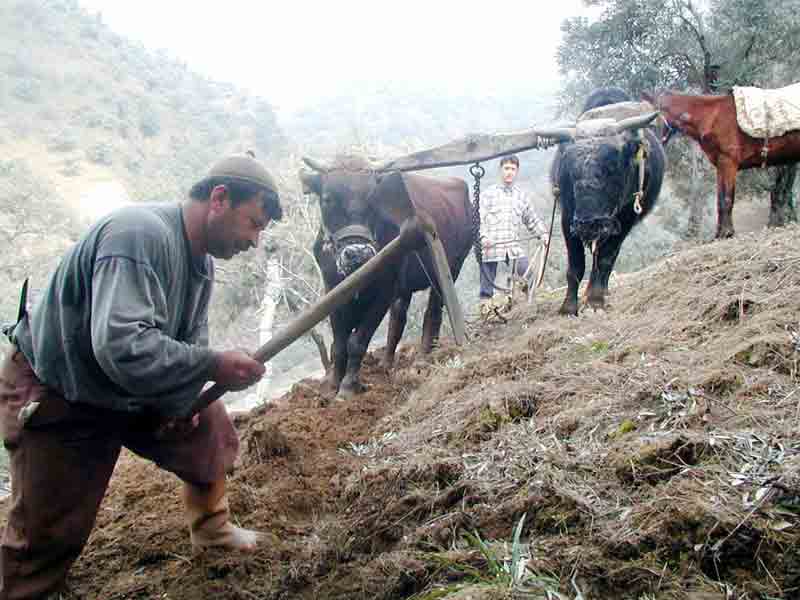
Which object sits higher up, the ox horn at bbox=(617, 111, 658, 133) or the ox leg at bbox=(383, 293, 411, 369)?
the ox horn at bbox=(617, 111, 658, 133)

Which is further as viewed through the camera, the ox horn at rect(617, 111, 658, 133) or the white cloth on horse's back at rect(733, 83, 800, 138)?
the white cloth on horse's back at rect(733, 83, 800, 138)

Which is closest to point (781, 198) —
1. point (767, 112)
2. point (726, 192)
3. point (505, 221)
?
point (726, 192)

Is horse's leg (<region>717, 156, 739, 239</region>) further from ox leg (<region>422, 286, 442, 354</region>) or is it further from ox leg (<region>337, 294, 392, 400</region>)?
ox leg (<region>337, 294, 392, 400</region>)

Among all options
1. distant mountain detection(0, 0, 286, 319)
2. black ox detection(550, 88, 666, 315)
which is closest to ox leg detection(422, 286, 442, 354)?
black ox detection(550, 88, 666, 315)

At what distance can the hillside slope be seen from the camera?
6.41 feet

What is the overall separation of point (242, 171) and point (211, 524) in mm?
1737

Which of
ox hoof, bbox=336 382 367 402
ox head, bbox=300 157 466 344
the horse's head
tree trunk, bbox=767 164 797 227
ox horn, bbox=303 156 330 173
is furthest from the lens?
tree trunk, bbox=767 164 797 227

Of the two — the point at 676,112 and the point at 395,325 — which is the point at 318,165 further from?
the point at 676,112

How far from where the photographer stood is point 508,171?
8.08 metres

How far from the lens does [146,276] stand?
96.9 inches

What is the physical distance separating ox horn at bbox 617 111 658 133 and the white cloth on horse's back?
12.1ft

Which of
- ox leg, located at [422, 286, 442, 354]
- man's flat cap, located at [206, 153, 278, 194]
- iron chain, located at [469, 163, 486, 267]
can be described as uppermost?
man's flat cap, located at [206, 153, 278, 194]

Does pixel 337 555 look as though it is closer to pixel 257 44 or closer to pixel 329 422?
pixel 329 422

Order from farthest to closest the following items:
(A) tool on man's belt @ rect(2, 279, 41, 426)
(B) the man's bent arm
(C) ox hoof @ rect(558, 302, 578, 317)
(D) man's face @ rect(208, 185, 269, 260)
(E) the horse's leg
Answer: (E) the horse's leg < (C) ox hoof @ rect(558, 302, 578, 317) < (D) man's face @ rect(208, 185, 269, 260) < (A) tool on man's belt @ rect(2, 279, 41, 426) < (B) the man's bent arm
